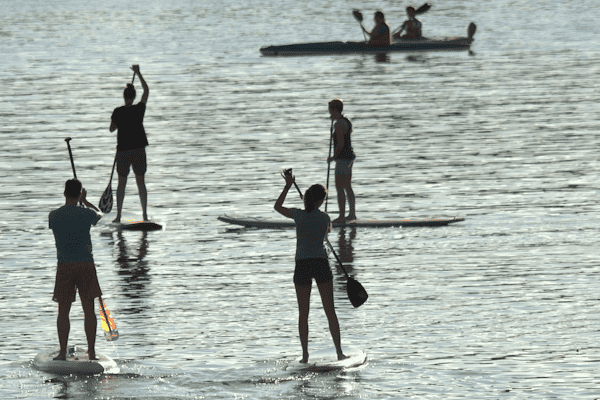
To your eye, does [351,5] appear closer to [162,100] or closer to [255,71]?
[255,71]

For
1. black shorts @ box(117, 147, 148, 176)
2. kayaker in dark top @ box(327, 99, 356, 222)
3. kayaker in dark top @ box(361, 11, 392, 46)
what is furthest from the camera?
kayaker in dark top @ box(361, 11, 392, 46)

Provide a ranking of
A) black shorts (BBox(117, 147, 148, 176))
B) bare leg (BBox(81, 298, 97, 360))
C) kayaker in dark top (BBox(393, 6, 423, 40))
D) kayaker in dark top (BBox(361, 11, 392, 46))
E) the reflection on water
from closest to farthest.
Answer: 1. bare leg (BBox(81, 298, 97, 360))
2. the reflection on water
3. black shorts (BBox(117, 147, 148, 176))
4. kayaker in dark top (BBox(361, 11, 392, 46))
5. kayaker in dark top (BBox(393, 6, 423, 40))

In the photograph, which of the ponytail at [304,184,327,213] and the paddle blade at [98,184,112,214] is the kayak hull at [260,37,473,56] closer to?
the paddle blade at [98,184,112,214]

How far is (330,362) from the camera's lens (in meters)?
12.3

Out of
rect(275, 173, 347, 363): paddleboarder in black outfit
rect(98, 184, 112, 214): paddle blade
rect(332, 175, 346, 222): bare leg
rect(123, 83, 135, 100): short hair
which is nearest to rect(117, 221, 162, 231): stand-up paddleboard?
rect(98, 184, 112, 214): paddle blade

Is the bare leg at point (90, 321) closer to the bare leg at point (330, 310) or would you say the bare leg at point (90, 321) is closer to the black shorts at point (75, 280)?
the black shorts at point (75, 280)

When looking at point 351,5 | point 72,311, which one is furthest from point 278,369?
point 351,5

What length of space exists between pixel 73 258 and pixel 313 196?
2.40 m

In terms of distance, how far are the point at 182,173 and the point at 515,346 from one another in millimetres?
14000

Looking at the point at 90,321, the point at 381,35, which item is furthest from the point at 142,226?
the point at 381,35

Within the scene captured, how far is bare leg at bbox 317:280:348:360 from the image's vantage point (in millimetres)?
12203

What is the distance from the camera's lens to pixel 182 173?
2589cm

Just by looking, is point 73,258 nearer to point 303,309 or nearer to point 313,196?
point 303,309

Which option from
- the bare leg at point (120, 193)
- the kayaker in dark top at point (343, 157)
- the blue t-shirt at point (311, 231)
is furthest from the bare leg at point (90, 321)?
the bare leg at point (120, 193)
